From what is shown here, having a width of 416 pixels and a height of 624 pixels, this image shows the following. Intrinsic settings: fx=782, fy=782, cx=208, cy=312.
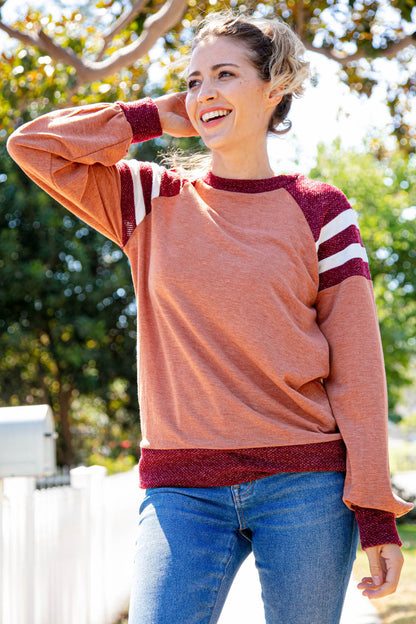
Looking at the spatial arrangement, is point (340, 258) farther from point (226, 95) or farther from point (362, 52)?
point (362, 52)

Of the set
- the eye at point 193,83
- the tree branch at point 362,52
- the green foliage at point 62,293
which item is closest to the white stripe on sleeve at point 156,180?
the eye at point 193,83

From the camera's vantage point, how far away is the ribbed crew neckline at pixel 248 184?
220cm

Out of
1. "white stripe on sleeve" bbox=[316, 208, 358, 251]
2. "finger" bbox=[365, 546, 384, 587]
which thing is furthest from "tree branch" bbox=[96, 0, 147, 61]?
"finger" bbox=[365, 546, 384, 587]

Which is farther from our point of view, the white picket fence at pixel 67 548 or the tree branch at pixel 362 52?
the tree branch at pixel 362 52

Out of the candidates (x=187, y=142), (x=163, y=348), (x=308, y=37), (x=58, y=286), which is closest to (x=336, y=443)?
(x=163, y=348)

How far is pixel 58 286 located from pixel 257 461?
47.3ft

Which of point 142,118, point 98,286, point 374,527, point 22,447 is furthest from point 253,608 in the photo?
point 98,286

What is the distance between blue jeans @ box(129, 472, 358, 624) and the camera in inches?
72.5

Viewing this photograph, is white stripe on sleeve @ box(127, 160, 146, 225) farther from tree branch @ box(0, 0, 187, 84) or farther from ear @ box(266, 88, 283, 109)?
tree branch @ box(0, 0, 187, 84)

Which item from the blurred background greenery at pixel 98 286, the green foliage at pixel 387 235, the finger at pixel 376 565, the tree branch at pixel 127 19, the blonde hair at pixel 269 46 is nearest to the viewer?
the finger at pixel 376 565

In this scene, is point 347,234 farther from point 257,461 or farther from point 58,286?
point 58,286

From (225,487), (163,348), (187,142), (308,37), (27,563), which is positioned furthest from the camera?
(187,142)

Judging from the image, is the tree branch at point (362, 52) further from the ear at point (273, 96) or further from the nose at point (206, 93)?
the nose at point (206, 93)

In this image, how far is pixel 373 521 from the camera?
1938 millimetres
